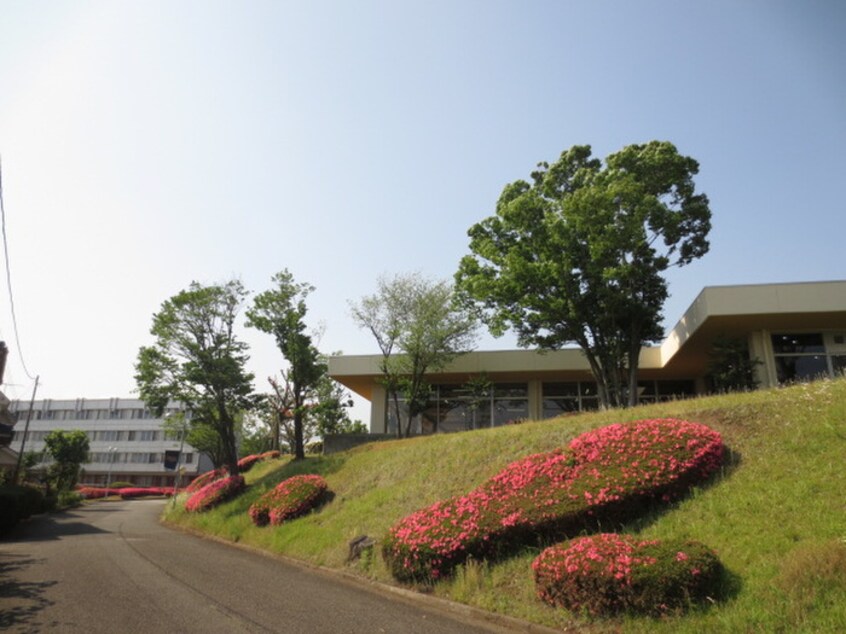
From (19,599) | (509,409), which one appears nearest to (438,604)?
(19,599)

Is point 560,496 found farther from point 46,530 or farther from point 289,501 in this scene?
point 46,530

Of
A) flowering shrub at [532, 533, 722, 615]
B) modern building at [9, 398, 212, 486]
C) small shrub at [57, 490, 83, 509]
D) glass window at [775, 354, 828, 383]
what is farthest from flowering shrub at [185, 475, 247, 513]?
modern building at [9, 398, 212, 486]

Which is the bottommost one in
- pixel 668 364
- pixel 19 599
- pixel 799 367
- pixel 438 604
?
pixel 438 604

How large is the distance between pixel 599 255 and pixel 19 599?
17.9 metres

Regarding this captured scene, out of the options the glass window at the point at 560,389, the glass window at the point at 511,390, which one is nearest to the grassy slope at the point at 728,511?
the glass window at the point at 511,390

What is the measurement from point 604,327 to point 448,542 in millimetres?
13087

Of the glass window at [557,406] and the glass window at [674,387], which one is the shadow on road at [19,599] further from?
the glass window at [674,387]

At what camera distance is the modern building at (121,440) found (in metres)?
79.6

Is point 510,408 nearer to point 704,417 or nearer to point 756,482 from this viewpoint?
point 704,417

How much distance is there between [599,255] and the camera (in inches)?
731

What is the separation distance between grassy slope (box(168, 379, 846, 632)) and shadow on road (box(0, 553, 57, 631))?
19.6 ft

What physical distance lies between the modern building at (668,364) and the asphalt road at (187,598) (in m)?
14.5

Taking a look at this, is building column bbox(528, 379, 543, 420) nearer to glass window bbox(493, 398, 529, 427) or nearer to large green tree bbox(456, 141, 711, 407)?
glass window bbox(493, 398, 529, 427)

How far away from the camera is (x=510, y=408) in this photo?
100 feet
